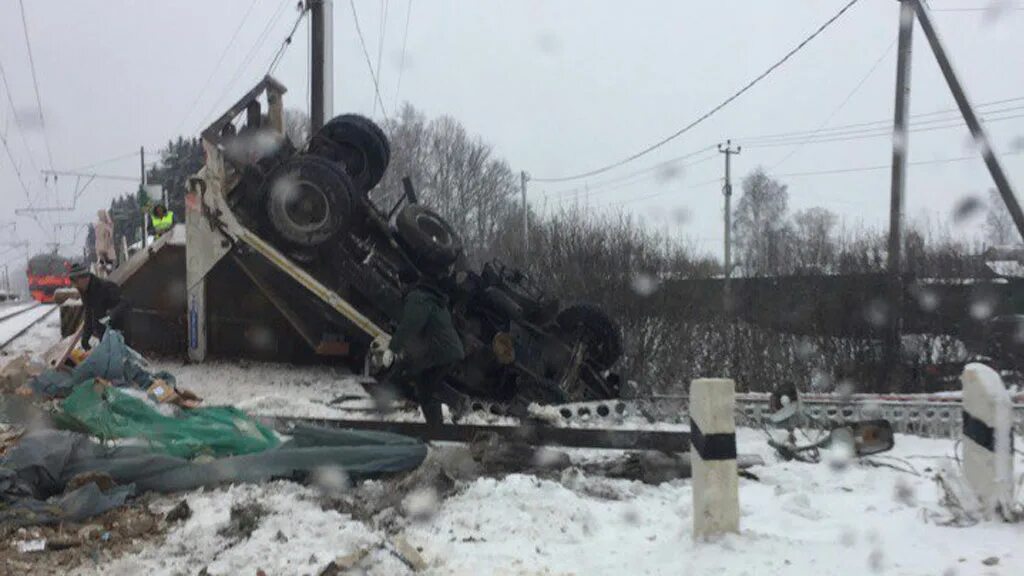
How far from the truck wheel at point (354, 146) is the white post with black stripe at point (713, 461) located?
7.53 metres

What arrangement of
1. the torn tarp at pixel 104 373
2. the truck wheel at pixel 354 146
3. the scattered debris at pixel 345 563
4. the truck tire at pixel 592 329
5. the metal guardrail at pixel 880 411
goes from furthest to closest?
the truck wheel at pixel 354 146, the truck tire at pixel 592 329, the torn tarp at pixel 104 373, the metal guardrail at pixel 880 411, the scattered debris at pixel 345 563

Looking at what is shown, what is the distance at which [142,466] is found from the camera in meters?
5.57

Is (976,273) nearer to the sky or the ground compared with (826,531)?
nearer to the sky

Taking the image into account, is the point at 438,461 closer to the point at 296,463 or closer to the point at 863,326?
the point at 296,463

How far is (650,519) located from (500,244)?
1260cm

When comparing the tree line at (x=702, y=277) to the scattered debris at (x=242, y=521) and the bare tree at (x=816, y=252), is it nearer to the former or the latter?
the bare tree at (x=816, y=252)

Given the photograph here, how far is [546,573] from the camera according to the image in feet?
13.5

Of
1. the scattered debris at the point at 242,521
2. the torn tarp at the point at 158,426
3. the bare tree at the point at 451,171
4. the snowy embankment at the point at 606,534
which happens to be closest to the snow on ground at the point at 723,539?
the snowy embankment at the point at 606,534

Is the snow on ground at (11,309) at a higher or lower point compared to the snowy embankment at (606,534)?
higher

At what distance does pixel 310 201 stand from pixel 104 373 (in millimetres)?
3108

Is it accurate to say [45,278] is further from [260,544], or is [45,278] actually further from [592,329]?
[260,544]

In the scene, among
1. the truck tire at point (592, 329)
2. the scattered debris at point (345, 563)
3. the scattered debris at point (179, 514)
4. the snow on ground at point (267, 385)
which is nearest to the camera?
the scattered debris at point (345, 563)

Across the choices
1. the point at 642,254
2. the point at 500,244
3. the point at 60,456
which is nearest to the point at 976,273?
the point at 642,254

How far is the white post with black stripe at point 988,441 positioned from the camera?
182 inches
